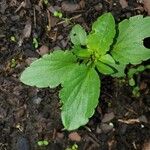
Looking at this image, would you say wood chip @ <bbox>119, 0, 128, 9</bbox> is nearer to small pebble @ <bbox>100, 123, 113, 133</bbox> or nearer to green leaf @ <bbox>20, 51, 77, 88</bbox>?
green leaf @ <bbox>20, 51, 77, 88</bbox>

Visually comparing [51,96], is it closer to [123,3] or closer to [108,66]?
[108,66]

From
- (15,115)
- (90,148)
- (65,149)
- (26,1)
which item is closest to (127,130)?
(90,148)

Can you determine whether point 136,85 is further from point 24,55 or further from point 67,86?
point 24,55

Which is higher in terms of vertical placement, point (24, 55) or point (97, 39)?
point (97, 39)

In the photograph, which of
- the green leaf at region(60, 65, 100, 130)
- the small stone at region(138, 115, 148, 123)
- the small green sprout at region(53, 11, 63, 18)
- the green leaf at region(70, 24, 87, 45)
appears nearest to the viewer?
A: the green leaf at region(60, 65, 100, 130)

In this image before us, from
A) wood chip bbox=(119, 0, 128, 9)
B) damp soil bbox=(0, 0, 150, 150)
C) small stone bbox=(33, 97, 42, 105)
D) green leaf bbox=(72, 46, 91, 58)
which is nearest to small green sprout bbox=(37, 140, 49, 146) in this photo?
damp soil bbox=(0, 0, 150, 150)

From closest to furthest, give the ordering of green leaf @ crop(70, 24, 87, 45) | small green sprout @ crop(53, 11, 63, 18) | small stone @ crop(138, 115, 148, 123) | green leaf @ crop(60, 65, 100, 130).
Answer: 1. green leaf @ crop(60, 65, 100, 130)
2. green leaf @ crop(70, 24, 87, 45)
3. small stone @ crop(138, 115, 148, 123)
4. small green sprout @ crop(53, 11, 63, 18)

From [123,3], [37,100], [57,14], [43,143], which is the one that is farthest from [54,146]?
[123,3]
